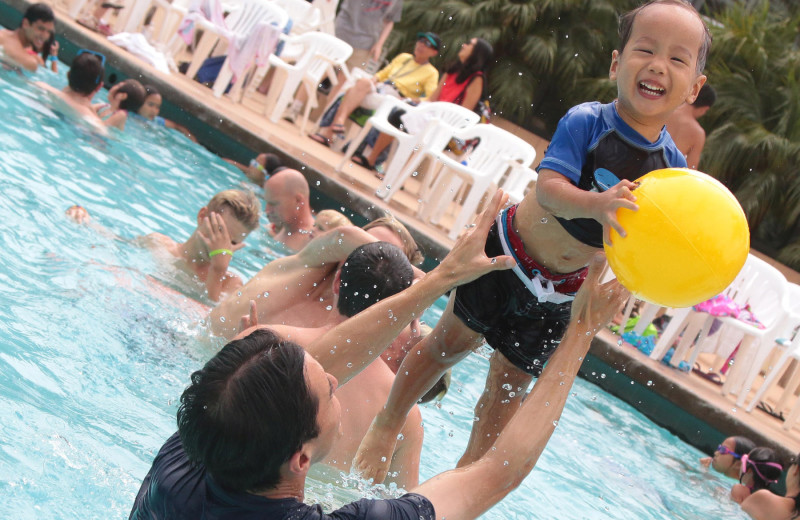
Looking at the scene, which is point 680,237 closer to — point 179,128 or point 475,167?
point 475,167

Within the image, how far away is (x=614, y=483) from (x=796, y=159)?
28.0 ft

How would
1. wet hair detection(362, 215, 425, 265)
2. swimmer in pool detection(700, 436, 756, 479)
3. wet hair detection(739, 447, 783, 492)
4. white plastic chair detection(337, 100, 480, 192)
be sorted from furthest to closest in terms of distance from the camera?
white plastic chair detection(337, 100, 480, 192)
swimmer in pool detection(700, 436, 756, 479)
wet hair detection(739, 447, 783, 492)
wet hair detection(362, 215, 425, 265)

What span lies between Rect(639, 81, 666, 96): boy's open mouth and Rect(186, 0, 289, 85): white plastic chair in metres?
10.5

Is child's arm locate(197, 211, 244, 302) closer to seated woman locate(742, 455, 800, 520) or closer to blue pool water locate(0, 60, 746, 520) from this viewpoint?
blue pool water locate(0, 60, 746, 520)

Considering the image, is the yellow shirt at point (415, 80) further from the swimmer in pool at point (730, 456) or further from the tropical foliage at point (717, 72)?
the swimmer in pool at point (730, 456)

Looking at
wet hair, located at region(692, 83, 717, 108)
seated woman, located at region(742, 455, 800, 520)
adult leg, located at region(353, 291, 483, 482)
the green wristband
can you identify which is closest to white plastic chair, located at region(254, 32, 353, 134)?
wet hair, located at region(692, 83, 717, 108)

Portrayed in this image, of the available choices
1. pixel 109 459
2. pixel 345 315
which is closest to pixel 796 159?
pixel 345 315

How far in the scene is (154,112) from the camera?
11062mm

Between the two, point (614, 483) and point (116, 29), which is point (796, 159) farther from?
point (116, 29)

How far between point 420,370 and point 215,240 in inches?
109

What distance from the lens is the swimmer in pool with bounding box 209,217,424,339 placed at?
470 centimetres

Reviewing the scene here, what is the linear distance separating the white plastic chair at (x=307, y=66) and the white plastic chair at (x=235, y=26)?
48cm

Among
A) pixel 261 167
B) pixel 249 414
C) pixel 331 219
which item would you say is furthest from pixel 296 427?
pixel 261 167

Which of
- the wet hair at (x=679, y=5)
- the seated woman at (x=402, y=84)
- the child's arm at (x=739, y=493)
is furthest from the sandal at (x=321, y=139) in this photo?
the wet hair at (x=679, y=5)
